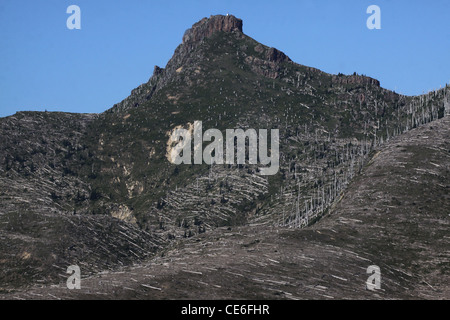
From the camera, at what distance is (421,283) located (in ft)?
582

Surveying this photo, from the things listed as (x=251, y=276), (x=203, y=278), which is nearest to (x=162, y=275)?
(x=203, y=278)

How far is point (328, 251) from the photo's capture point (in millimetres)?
183125
